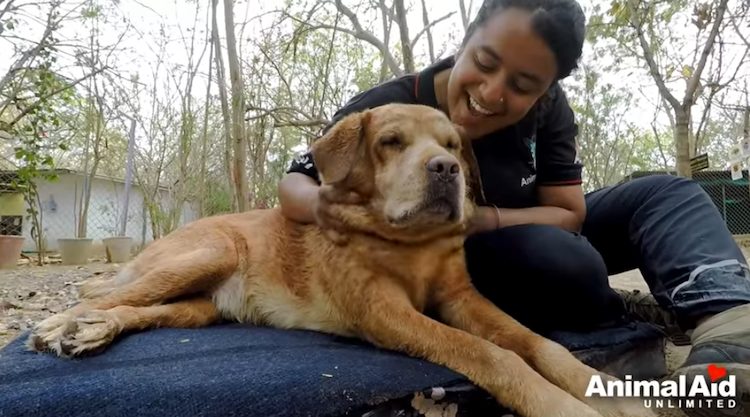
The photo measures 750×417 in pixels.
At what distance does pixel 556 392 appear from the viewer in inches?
68.7

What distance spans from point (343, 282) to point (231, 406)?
82cm

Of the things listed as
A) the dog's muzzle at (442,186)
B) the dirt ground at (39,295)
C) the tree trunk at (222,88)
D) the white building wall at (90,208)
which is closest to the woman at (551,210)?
the dog's muzzle at (442,186)

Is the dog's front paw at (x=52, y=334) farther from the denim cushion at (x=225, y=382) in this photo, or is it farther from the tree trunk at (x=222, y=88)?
the tree trunk at (x=222, y=88)

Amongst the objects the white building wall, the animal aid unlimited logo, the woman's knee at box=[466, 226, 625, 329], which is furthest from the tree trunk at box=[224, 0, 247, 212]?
the white building wall

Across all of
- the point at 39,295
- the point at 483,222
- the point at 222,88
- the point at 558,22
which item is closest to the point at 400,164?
the point at 483,222

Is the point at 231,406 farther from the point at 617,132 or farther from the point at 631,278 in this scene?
the point at 617,132

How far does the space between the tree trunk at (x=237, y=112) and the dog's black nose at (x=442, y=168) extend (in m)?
5.97

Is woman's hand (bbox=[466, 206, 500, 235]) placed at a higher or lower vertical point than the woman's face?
lower

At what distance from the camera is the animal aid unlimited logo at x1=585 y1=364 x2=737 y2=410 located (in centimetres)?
168

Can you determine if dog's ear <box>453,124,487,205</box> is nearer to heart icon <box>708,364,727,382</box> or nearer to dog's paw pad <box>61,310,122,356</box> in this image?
heart icon <box>708,364,727,382</box>

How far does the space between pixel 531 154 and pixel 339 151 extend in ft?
2.98

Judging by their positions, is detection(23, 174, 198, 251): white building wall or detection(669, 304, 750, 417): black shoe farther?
detection(23, 174, 198, 251): white building wall

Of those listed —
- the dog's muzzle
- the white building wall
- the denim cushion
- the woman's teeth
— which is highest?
the white building wall

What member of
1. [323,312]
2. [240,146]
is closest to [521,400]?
[323,312]
